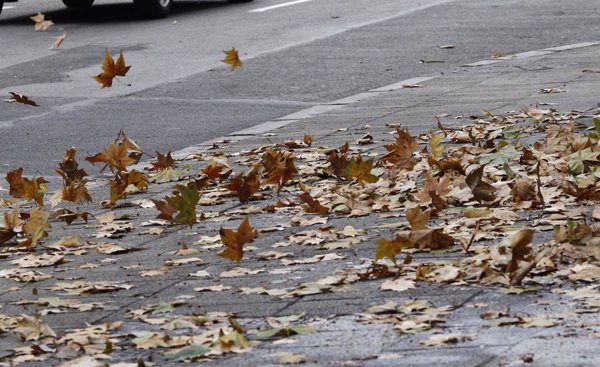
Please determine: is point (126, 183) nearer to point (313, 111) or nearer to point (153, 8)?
point (313, 111)

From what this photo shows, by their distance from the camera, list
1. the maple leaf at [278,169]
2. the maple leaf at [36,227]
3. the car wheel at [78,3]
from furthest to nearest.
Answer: the car wheel at [78,3] → the maple leaf at [278,169] → the maple leaf at [36,227]

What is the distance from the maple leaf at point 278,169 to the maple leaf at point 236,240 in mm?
1320

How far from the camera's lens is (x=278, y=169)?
6.66 m

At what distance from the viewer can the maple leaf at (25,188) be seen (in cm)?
672

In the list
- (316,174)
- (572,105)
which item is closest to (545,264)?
(316,174)

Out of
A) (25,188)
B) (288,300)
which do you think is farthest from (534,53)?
(288,300)

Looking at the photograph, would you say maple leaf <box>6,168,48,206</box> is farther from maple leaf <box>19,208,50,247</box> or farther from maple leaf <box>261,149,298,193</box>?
maple leaf <box>261,149,298,193</box>

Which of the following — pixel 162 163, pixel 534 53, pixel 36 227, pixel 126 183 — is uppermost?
pixel 36 227

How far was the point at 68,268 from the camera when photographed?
17.4ft

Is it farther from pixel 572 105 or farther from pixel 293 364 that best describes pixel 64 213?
pixel 572 105

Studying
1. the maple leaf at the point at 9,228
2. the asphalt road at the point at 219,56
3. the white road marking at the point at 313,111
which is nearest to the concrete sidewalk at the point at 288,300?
the maple leaf at the point at 9,228

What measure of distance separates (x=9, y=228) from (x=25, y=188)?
91cm

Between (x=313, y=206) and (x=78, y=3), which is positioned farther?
(x=78, y=3)

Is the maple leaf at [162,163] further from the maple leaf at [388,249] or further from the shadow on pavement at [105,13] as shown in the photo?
the shadow on pavement at [105,13]
